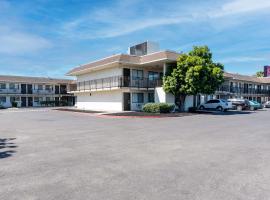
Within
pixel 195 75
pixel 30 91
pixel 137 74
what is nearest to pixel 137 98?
pixel 137 74

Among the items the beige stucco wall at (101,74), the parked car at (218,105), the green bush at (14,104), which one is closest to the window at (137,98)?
the beige stucco wall at (101,74)

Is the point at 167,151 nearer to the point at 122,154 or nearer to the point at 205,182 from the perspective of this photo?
the point at 122,154

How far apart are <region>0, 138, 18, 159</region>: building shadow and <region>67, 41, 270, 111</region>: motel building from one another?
18857 millimetres

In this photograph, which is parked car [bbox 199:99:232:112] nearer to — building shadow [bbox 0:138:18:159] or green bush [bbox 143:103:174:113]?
green bush [bbox 143:103:174:113]

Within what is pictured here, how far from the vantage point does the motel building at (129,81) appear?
2880 centimetres

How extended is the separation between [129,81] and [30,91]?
31.5m

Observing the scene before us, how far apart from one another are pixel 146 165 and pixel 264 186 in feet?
9.42

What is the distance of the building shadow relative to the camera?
802 cm

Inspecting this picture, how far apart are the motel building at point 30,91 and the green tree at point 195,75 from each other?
2642 centimetres

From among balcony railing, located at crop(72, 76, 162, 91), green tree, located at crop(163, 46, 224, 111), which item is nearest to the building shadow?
green tree, located at crop(163, 46, 224, 111)

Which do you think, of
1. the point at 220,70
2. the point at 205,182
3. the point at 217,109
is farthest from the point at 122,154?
the point at 217,109

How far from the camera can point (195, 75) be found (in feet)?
79.5

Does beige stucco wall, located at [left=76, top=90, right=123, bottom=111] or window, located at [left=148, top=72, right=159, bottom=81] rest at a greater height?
window, located at [left=148, top=72, right=159, bottom=81]

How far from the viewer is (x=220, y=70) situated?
2573cm
